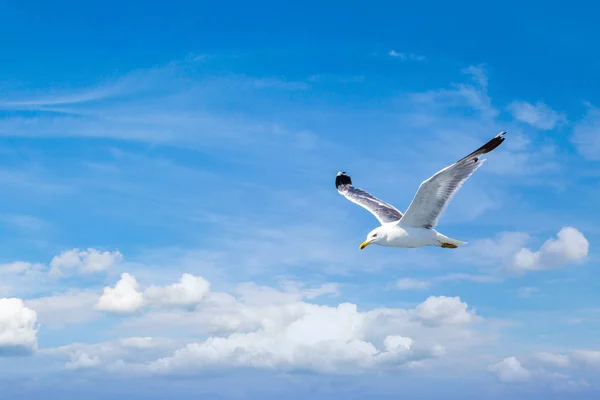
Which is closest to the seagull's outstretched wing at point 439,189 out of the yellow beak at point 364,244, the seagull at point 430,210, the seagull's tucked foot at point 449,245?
the seagull at point 430,210

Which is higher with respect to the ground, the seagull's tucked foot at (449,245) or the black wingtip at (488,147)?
the black wingtip at (488,147)

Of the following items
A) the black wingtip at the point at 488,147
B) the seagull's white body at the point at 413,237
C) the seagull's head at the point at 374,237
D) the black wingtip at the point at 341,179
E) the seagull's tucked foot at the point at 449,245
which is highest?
the black wingtip at the point at 341,179

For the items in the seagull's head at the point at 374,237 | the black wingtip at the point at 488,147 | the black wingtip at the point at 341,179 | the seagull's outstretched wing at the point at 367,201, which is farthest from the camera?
the black wingtip at the point at 341,179

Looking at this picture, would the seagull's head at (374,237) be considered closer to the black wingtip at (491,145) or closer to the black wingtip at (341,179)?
the black wingtip at (491,145)

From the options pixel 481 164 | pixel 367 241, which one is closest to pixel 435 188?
pixel 481 164

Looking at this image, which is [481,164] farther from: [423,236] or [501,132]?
[423,236]

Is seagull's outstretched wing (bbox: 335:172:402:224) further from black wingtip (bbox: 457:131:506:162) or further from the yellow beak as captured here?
black wingtip (bbox: 457:131:506:162)

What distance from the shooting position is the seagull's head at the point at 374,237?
33.2 metres

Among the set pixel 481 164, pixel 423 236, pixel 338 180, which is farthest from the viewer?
pixel 338 180

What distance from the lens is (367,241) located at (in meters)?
33.7

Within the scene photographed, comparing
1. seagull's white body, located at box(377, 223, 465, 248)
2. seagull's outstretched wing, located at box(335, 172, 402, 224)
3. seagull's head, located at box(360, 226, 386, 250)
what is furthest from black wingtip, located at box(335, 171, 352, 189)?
seagull's white body, located at box(377, 223, 465, 248)

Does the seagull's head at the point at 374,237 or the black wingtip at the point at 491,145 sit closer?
the black wingtip at the point at 491,145

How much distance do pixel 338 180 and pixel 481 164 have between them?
66.9ft

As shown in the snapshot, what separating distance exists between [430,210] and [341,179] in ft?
59.2
